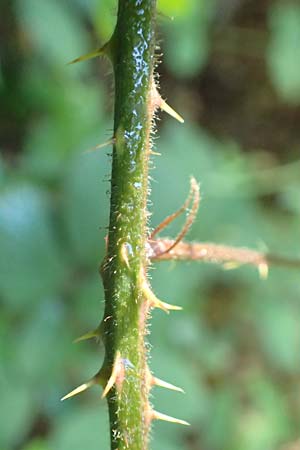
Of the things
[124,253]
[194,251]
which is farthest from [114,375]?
[194,251]

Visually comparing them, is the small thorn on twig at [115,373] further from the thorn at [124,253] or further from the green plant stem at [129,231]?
the thorn at [124,253]

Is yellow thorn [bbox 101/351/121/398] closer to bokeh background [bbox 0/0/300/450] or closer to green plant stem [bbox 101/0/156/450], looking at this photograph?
green plant stem [bbox 101/0/156/450]

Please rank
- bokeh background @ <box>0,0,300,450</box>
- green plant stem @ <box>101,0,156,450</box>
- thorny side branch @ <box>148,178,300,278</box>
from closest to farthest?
green plant stem @ <box>101,0,156,450</box>, thorny side branch @ <box>148,178,300,278</box>, bokeh background @ <box>0,0,300,450</box>

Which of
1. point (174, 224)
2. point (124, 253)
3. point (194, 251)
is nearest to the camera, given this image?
point (124, 253)

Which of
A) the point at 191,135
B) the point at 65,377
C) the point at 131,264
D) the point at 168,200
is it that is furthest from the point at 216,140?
the point at 131,264

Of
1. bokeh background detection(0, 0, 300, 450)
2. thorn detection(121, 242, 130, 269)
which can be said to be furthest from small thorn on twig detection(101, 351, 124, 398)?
bokeh background detection(0, 0, 300, 450)

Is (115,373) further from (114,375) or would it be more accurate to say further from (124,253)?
Answer: (124,253)

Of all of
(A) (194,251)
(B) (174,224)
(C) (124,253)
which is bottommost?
(B) (174,224)

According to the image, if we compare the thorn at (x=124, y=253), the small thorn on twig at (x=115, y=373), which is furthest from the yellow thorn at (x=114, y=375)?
the thorn at (x=124, y=253)

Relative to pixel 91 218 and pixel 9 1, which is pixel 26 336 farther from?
pixel 9 1
